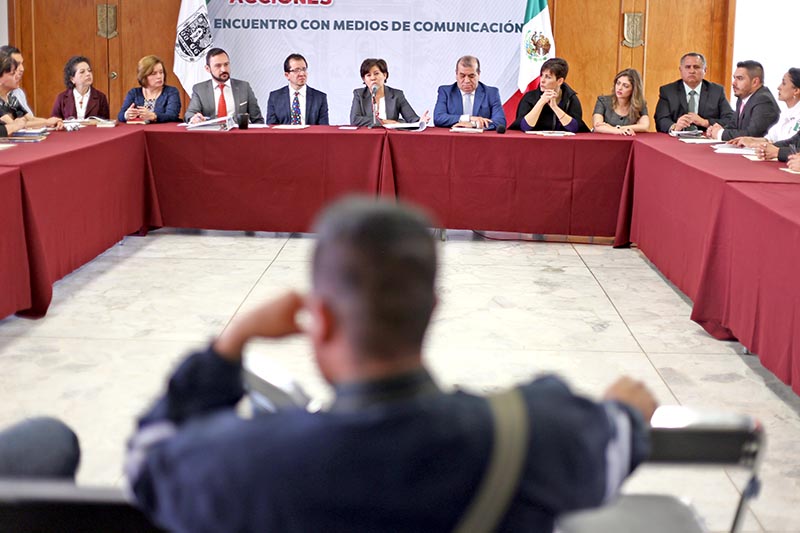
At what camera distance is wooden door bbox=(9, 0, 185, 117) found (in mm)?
9211

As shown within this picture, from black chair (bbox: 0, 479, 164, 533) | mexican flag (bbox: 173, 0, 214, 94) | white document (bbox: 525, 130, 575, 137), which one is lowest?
black chair (bbox: 0, 479, 164, 533)

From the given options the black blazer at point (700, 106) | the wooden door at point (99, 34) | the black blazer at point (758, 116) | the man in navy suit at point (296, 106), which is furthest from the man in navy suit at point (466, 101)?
the wooden door at point (99, 34)

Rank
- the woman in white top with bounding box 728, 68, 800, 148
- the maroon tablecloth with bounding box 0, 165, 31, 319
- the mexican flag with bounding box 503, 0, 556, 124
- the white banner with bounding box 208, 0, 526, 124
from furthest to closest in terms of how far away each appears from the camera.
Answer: the white banner with bounding box 208, 0, 526, 124 → the mexican flag with bounding box 503, 0, 556, 124 → the woman in white top with bounding box 728, 68, 800, 148 → the maroon tablecloth with bounding box 0, 165, 31, 319

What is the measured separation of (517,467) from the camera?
0.90 metres

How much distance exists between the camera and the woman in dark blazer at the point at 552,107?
6797 millimetres

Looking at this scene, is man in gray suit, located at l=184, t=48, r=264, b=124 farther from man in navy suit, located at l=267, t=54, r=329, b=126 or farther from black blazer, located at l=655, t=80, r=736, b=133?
black blazer, located at l=655, t=80, r=736, b=133

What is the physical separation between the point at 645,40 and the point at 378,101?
3.12 meters

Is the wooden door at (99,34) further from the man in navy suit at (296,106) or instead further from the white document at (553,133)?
the white document at (553,133)

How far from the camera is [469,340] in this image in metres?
4.34

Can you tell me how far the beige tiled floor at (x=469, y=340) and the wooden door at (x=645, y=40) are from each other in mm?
3250

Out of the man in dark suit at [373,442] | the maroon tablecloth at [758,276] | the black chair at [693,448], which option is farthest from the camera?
the maroon tablecloth at [758,276]

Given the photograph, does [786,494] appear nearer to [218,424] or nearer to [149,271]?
[218,424]

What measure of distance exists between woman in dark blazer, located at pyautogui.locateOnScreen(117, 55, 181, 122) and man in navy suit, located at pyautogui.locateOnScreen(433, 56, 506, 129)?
1833 millimetres

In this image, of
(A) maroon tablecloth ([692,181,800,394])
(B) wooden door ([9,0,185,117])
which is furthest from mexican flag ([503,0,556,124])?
(A) maroon tablecloth ([692,181,800,394])
